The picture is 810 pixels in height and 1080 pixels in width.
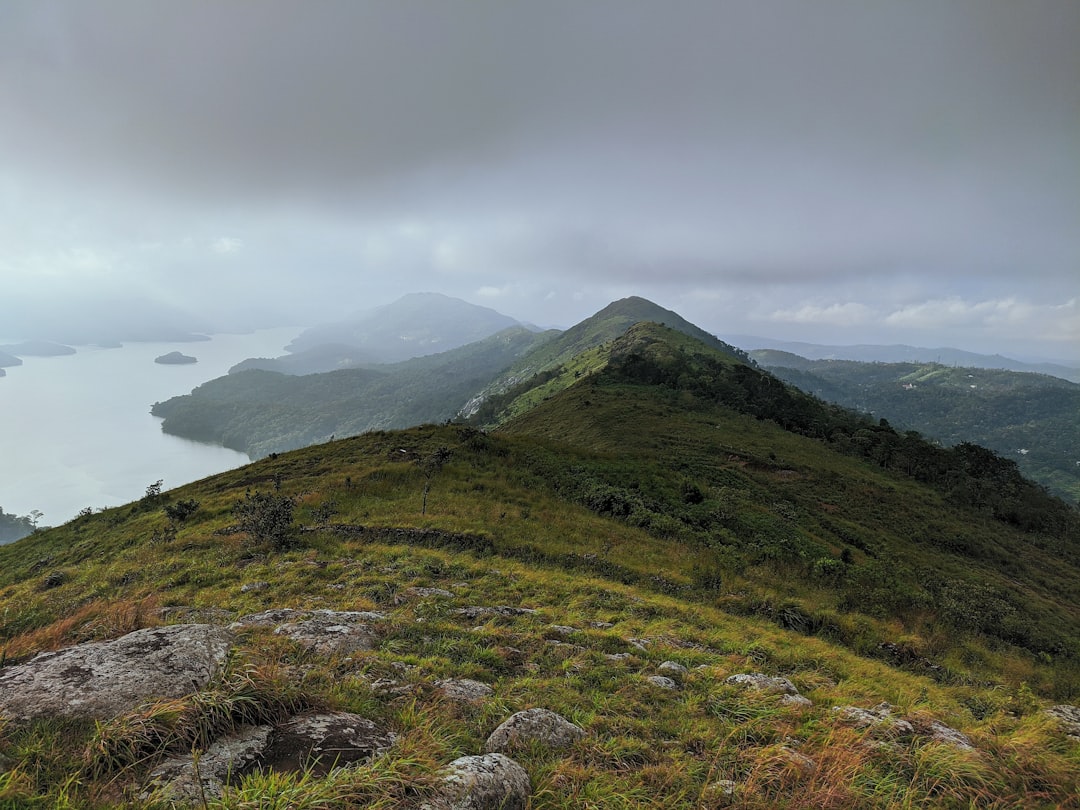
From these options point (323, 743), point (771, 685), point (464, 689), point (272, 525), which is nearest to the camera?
point (323, 743)

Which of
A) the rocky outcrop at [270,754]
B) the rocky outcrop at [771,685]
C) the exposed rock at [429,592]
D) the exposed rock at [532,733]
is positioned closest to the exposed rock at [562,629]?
the exposed rock at [429,592]

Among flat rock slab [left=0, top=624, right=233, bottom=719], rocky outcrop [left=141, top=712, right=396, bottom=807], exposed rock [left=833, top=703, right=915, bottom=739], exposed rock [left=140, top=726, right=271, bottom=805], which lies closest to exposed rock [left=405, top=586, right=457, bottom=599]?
flat rock slab [left=0, top=624, right=233, bottom=719]

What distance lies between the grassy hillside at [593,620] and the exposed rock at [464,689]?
0.25 m

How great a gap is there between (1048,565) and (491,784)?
52.4m

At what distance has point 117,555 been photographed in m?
18.0

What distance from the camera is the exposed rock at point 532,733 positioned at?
15.3 feet

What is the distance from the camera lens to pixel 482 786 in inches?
145

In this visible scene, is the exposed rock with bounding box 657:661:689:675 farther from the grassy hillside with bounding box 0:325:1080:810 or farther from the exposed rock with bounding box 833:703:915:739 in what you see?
the exposed rock with bounding box 833:703:915:739

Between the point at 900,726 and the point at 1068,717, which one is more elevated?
the point at 900,726

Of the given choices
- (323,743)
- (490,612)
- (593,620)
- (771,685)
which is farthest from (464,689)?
(771,685)

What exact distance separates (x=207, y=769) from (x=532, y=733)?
124 inches

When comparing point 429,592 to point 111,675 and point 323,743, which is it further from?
point 323,743

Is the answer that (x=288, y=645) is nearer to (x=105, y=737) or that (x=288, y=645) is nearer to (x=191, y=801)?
(x=105, y=737)

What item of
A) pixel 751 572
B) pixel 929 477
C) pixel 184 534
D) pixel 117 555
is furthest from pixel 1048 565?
pixel 117 555
